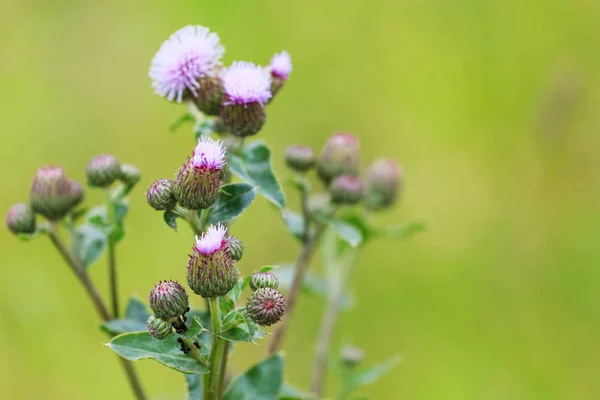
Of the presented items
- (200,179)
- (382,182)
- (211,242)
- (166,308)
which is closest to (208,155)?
(200,179)

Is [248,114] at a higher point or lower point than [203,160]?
higher

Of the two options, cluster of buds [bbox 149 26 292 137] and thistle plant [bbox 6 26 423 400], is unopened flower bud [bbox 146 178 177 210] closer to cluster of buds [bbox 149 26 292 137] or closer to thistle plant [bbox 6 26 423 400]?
thistle plant [bbox 6 26 423 400]

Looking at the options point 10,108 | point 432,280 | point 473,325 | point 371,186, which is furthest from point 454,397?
point 10,108

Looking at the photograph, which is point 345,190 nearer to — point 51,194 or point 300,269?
point 300,269

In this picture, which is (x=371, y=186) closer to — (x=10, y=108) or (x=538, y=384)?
(x=538, y=384)

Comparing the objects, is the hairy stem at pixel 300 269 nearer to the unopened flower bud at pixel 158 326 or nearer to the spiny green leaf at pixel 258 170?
the spiny green leaf at pixel 258 170

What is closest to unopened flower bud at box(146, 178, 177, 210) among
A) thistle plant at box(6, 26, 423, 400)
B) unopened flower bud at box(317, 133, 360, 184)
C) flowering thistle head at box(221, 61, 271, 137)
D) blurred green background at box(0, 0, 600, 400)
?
thistle plant at box(6, 26, 423, 400)
